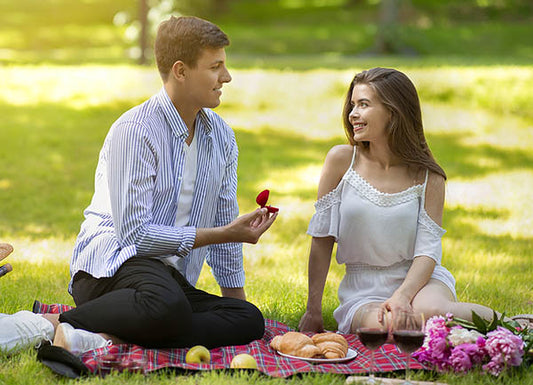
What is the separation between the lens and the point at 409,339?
3.27 metres

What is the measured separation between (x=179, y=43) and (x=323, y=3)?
36.4 meters

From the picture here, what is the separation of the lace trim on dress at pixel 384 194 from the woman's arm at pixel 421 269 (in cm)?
6

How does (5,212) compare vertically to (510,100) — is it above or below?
below

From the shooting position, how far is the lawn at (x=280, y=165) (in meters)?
5.25

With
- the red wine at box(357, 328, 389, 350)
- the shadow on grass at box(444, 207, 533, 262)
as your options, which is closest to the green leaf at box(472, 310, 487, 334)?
the red wine at box(357, 328, 389, 350)

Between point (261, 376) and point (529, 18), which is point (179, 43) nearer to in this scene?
point (261, 376)

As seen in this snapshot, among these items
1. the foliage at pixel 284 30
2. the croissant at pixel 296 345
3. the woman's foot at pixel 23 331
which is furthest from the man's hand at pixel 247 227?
the foliage at pixel 284 30

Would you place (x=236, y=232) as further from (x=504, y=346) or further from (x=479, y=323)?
(x=504, y=346)

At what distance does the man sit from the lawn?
0.30 m

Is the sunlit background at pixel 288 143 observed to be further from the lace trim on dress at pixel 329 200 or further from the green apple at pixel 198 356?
the green apple at pixel 198 356

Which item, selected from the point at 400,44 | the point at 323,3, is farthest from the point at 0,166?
the point at 323,3

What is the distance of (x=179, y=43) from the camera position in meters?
3.98

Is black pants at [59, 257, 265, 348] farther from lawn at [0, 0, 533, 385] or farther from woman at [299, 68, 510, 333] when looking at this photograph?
woman at [299, 68, 510, 333]

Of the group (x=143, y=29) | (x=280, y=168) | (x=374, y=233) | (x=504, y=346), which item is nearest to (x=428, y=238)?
(x=374, y=233)
